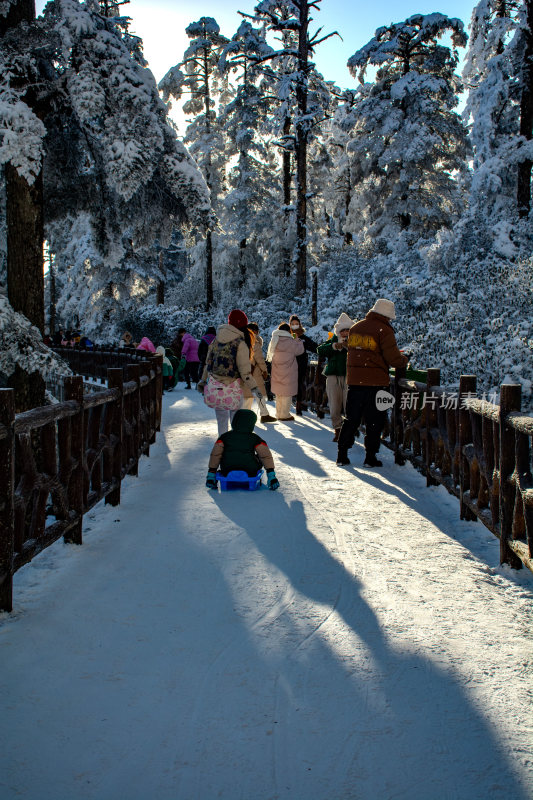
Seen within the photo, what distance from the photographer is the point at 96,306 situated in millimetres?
36156

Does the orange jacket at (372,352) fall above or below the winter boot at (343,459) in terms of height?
above

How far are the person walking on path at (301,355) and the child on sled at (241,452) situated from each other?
6.21 metres

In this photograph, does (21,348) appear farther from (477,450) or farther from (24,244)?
(477,450)

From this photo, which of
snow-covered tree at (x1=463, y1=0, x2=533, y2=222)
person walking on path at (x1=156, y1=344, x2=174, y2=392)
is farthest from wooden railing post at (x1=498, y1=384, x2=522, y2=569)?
snow-covered tree at (x1=463, y1=0, x2=533, y2=222)

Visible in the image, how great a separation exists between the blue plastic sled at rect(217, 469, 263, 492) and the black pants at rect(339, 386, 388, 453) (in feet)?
5.90

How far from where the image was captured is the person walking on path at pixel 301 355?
45.5 feet

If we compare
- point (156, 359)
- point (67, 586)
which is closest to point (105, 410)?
point (67, 586)

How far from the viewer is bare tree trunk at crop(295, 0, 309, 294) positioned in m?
27.9

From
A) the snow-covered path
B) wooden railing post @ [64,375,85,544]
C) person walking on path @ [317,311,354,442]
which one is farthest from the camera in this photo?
person walking on path @ [317,311,354,442]

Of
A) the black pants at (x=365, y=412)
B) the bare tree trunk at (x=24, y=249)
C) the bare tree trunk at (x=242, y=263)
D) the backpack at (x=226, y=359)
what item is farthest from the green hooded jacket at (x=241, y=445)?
the bare tree trunk at (x=242, y=263)

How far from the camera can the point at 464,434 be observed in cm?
610

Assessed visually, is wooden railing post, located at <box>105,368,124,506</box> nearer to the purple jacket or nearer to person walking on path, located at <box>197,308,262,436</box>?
person walking on path, located at <box>197,308,262,436</box>

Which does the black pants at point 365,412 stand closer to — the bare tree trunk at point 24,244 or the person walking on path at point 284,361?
the bare tree trunk at point 24,244

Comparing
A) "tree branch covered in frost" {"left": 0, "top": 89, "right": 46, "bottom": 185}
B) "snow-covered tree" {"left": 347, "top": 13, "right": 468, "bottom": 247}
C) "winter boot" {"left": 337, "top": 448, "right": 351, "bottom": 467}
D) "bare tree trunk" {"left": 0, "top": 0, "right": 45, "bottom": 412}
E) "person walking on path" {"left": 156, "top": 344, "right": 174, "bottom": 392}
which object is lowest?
"winter boot" {"left": 337, "top": 448, "right": 351, "bottom": 467}
